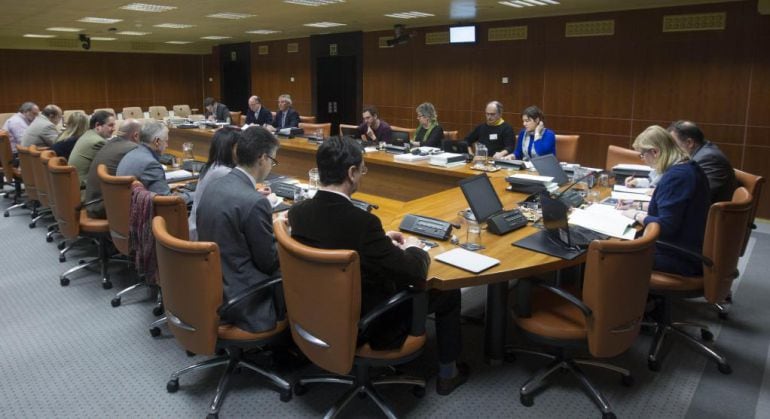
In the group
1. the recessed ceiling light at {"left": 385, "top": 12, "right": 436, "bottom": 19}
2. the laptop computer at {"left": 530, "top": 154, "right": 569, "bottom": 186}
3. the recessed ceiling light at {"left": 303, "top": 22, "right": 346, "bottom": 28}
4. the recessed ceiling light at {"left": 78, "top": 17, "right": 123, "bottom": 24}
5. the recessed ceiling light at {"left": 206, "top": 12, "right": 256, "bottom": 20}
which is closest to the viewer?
the laptop computer at {"left": 530, "top": 154, "right": 569, "bottom": 186}

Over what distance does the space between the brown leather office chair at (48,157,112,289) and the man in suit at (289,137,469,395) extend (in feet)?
8.15

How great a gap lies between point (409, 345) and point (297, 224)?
67 centimetres

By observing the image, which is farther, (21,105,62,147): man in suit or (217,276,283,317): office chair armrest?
(21,105,62,147): man in suit

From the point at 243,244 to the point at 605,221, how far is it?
6.19 feet

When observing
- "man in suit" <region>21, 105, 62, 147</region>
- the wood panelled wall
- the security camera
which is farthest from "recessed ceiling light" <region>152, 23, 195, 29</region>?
the wood panelled wall

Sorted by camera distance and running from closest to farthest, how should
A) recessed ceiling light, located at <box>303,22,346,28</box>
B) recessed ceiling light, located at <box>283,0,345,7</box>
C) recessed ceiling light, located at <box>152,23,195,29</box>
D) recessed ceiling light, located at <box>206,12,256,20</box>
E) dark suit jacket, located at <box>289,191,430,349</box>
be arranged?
1. dark suit jacket, located at <box>289,191,430,349</box>
2. recessed ceiling light, located at <box>283,0,345,7</box>
3. recessed ceiling light, located at <box>206,12,256,20</box>
4. recessed ceiling light, located at <box>303,22,346,28</box>
5. recessed ceiling light, located at <box>152,23,195,29</box>

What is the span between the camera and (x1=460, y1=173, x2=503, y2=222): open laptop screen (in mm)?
2895

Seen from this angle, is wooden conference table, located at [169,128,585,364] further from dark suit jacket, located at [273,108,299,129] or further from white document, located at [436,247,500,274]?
dark suit jacket, located at [273,108,299,129]

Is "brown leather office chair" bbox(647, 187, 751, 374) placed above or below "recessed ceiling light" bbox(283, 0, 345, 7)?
below

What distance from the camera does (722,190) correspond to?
11.2 ft

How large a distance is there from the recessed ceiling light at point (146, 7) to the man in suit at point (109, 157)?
14.5ft

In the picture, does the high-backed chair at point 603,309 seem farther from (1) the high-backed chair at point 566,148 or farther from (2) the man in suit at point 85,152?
(2) the man in suit at point 85,152

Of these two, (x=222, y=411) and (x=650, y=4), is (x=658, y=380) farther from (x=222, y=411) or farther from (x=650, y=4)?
(x=650, y=4)

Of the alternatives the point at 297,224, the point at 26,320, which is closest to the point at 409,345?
the point at 297,224
